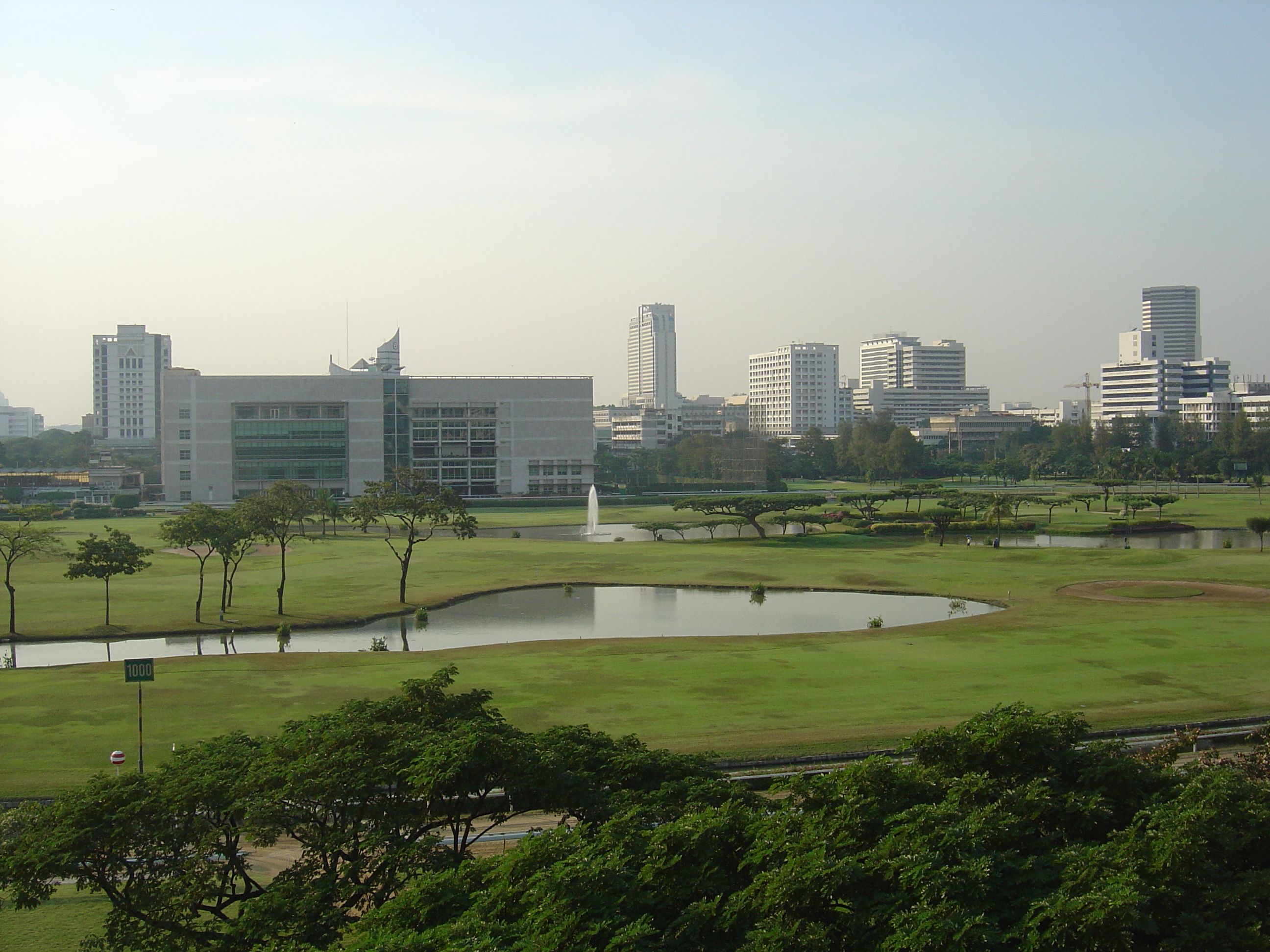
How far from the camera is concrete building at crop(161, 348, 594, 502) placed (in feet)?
359

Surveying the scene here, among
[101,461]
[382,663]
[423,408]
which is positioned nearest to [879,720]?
[382,663]

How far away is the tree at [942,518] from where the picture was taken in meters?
66.9

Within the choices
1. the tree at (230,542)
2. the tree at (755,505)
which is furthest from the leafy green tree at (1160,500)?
the tree at (230,542)

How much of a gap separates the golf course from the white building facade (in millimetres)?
61165

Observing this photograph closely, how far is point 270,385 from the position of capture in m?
111

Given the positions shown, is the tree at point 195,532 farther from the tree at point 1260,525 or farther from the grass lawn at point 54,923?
the tree at point 1260,525

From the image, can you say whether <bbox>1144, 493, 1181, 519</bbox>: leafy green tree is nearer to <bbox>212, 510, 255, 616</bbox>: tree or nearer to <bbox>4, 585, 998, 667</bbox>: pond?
<bbox>4, 585, 998, 667</bbox>: pond

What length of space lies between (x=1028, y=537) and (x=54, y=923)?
65678 mm

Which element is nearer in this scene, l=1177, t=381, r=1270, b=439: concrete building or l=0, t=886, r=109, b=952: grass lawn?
l=0, t=886, r=109, b=952: grass lawn

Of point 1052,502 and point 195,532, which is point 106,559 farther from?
point 1052,502

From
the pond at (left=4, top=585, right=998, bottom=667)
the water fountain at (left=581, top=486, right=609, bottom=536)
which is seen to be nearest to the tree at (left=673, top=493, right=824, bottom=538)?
the water fountain at (left=581, top=486, right=609, bottom=536)

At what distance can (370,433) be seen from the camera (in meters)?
113

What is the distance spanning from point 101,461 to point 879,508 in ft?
368

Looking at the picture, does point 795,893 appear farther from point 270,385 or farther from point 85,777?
point 270,385
